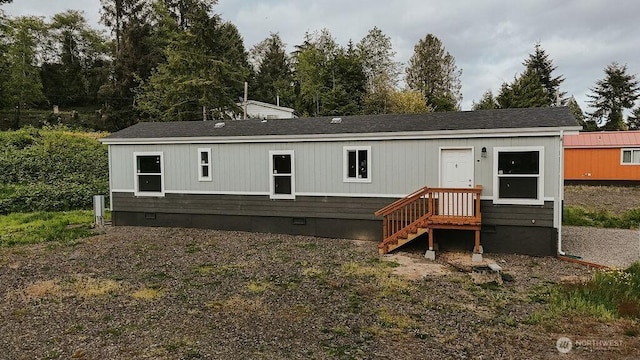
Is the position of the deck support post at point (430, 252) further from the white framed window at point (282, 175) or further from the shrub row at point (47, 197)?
the shrub row at point (47, 197)

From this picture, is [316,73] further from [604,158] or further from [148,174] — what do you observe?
[148,174]

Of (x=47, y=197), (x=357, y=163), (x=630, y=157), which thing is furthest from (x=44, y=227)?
(x=630, y=157)

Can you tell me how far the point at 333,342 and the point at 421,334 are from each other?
114 centimetres

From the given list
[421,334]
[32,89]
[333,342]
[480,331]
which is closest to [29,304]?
[333,342]

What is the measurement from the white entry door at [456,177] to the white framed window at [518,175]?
0.59 metres

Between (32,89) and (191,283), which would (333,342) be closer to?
(191,283)

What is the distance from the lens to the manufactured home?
938 cm

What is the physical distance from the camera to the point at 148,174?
13.0m

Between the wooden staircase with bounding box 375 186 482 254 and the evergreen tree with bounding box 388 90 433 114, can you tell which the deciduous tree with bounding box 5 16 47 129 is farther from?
the wooden staircase with bounding box 375 186 482 254

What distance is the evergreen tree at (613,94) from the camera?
41.7m

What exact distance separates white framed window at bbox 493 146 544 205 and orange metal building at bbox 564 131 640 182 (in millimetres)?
15593

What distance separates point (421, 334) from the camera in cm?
517

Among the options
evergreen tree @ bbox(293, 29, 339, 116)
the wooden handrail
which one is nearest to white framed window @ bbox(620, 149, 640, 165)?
the wooden handrail

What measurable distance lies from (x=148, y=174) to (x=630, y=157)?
23.2 metres
